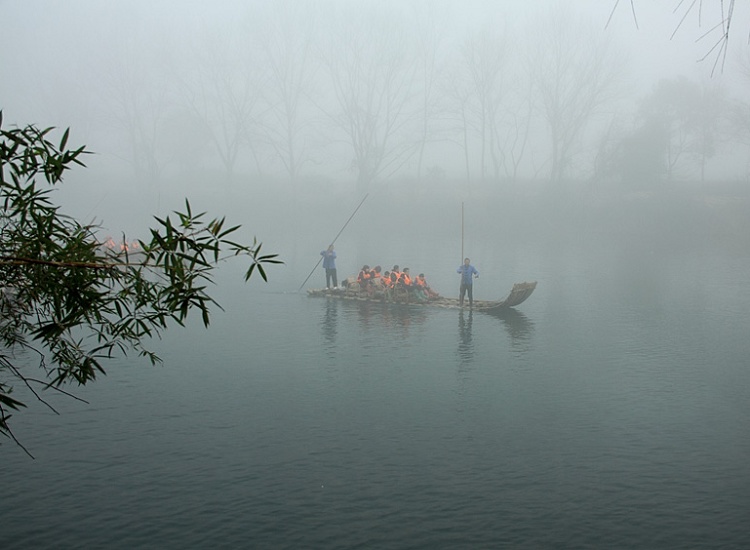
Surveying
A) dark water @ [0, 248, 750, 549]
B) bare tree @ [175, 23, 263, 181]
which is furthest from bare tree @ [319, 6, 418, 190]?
dark water @ [0, 248, 750, 549]

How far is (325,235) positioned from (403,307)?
1269 inches

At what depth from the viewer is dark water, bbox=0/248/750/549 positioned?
35.6 ft

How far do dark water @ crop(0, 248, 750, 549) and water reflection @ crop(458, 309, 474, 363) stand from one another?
15 centimetres

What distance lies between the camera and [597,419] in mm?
15180

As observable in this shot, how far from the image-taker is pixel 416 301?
2730cm

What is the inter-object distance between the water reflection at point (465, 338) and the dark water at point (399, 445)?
152mm

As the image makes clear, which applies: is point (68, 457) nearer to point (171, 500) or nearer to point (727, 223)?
point (171, 500)

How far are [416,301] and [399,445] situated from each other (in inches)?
542

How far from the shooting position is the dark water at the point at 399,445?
35.6 ft

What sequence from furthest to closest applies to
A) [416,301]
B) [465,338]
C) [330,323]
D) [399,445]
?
[416,301] → [330,323] → [465,338] → [399,445]

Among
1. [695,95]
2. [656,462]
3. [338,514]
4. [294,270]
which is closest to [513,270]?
[294,270]

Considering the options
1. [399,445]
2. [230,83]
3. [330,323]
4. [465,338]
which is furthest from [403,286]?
[230,83]

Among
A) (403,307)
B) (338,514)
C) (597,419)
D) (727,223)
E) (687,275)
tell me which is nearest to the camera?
(338,514)

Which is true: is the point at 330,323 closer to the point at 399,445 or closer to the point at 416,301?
the point at 416,301
